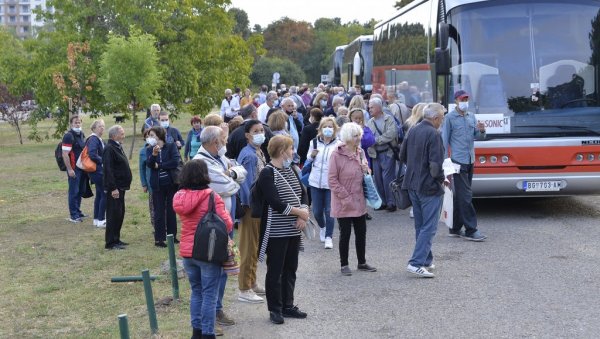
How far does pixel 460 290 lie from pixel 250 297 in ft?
7.07

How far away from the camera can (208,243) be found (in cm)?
682

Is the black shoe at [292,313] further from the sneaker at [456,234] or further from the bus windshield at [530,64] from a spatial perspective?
the bus windshield at [530,64]

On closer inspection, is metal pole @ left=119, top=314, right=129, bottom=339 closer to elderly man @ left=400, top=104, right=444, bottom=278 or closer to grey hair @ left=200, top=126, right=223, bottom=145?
grey hair @ left=200, top=126, right=223, bottom=145

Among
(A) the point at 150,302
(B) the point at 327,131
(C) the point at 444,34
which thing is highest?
(C) the point at 444,34

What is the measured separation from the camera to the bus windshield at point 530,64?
13094mm

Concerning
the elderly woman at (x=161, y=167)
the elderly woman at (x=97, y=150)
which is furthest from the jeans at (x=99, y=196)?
the elderly woman at (x=161, y=167)

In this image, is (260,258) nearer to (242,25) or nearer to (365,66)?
(365,66)

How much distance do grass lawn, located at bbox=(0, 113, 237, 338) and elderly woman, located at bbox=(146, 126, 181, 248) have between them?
2.10 ft

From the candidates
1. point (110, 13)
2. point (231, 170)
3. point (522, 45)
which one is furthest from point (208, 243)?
point (110, 13)

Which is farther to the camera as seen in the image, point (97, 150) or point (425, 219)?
point (97, 150)

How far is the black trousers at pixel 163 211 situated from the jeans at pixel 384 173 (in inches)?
153

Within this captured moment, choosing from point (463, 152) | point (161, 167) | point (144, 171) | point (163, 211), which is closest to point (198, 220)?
point (161, 167)

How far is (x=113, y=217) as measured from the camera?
12219 mm

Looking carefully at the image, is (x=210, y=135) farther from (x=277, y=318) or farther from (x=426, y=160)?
(x=426, y=160)
